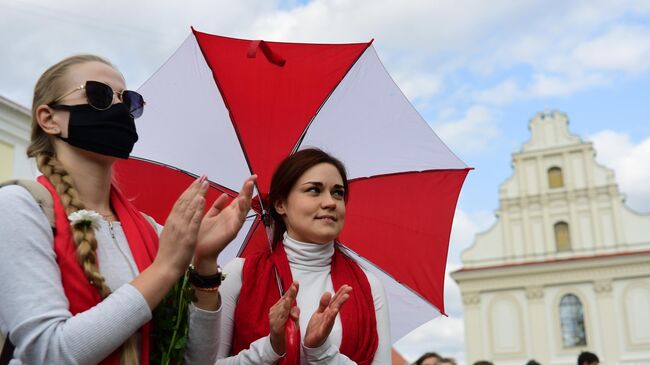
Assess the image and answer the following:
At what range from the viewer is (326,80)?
3.50m

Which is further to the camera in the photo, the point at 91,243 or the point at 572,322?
the point at 572,322

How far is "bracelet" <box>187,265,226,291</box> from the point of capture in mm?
2025

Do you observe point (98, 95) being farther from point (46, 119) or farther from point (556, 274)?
point (556, 274)

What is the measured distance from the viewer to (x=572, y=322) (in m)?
30.8

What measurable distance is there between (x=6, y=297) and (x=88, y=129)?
49cm

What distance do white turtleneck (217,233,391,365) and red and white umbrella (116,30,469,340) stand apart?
1.52ft

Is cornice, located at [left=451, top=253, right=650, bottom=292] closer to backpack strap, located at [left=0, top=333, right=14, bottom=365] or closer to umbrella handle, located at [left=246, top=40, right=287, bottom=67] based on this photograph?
umbrella handle, located at [left=246, top=40, right=287, bottom=67]

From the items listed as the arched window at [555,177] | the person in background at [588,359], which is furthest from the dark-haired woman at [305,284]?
the arched window at [555,177]

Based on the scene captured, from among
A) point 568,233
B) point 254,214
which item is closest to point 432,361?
point 254,214

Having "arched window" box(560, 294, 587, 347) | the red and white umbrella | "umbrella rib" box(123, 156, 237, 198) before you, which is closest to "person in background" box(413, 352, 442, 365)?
Result: the red and white umbrella

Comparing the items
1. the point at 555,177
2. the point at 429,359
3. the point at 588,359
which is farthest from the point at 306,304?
the point at 555,177

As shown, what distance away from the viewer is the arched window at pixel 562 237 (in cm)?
3216

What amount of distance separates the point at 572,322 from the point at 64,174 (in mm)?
31479

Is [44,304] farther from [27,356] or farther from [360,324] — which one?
[360,324]
